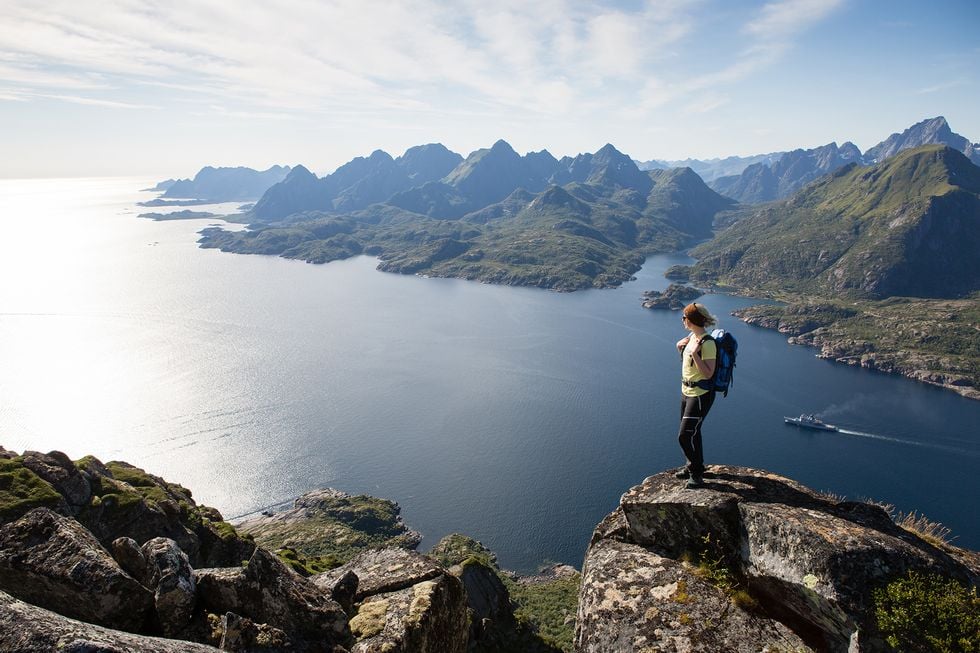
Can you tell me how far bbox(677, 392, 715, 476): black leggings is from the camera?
12.6 meters

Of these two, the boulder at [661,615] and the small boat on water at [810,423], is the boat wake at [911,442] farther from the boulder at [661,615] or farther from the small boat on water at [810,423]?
the boulder at [661,615]

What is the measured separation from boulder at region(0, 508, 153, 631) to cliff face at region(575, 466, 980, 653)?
889 cm

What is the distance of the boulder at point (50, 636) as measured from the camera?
17.8ft

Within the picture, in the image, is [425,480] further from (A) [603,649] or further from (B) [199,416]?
(A) [603,649]

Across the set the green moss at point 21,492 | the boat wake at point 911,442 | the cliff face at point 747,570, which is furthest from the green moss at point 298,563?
the boat wake at point 911,442

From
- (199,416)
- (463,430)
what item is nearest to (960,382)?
(463,430)

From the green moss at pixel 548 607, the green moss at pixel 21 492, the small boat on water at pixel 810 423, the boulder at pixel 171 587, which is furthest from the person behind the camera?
the small boat on water at pixel 810 423

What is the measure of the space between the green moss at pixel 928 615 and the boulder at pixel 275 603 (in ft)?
32.7

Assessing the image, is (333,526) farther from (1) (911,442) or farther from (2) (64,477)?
(1) (911,442)

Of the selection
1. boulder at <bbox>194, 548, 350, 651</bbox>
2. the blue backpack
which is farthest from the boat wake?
boulder at <bbox>194, 548, 350, 651</bbox>

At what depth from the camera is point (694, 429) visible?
1279 cm

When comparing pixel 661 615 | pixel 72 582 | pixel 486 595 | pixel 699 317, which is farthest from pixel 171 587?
pixel 486 595

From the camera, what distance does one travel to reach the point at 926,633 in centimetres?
803

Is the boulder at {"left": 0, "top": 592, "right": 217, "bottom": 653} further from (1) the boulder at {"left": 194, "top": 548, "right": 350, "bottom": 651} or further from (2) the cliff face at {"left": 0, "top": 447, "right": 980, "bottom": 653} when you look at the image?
(1) the boulder at {"left": 194, "top": 548, "right": 350, "bottom": 651}
